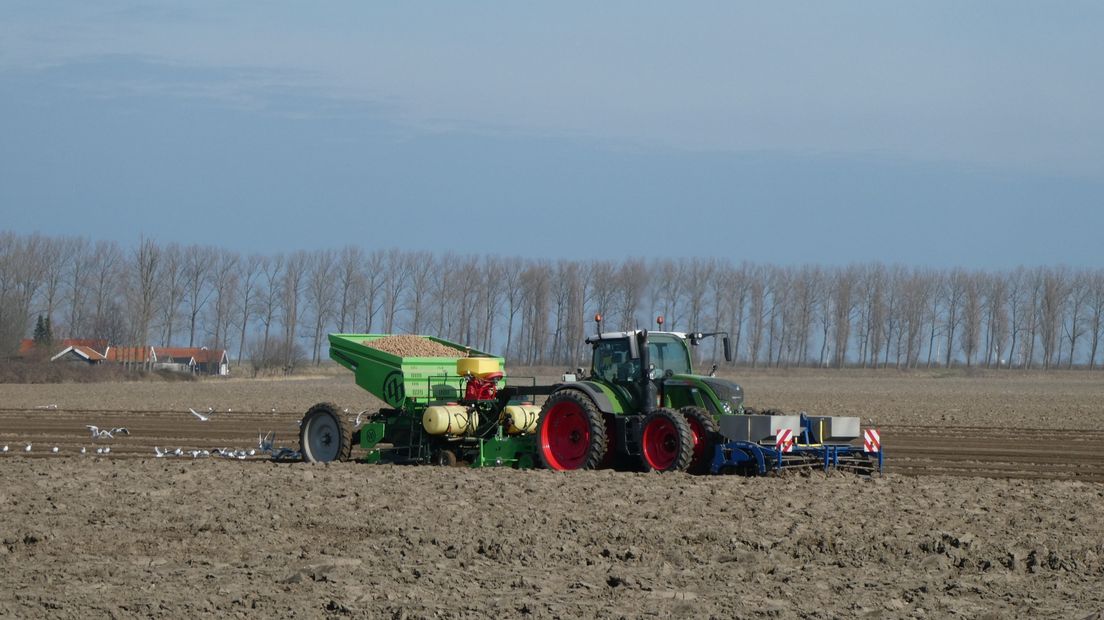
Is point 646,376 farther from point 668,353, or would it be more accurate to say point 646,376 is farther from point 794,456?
point 794,456

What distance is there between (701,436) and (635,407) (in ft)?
3.99

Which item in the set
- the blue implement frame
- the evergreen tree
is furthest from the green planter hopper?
the evergreen tree

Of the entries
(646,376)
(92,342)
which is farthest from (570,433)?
(92,342)

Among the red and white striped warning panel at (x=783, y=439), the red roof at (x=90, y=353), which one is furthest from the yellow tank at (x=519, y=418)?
the red roof at (x=90, y=353)

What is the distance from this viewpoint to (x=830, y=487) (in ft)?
45.4

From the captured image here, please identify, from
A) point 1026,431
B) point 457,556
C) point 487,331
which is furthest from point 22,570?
point 487,331

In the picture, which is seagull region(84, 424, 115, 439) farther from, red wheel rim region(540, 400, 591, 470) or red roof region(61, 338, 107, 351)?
red roof region(61, 338, 107, 351)

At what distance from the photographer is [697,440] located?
15.5 meters

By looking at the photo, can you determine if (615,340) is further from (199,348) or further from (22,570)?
(199,348)

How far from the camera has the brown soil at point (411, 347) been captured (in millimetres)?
18422

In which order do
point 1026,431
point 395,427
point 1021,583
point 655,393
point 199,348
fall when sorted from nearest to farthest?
point 1021,583 → point 655,393 → point 395,427 → point 1026,431 → point 199,348

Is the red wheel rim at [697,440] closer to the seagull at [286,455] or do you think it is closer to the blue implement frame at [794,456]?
the blue implement frame at [794,456]

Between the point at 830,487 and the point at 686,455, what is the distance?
1.88m

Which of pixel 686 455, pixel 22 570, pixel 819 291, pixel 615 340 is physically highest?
pixel 819 291
